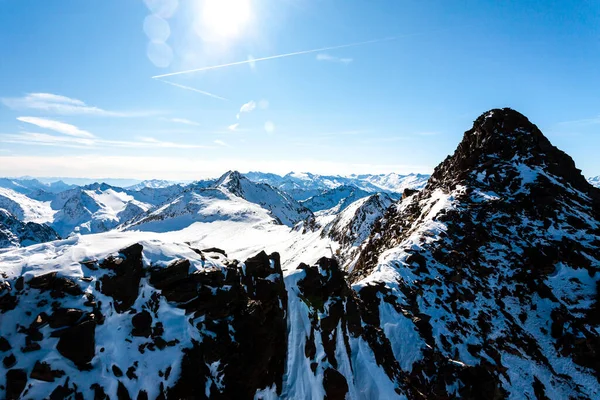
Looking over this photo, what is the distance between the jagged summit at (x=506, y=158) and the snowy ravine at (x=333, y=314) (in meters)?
1.10

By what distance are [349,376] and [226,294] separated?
12175 mm

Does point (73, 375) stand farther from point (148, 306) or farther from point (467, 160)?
point (467, 160)

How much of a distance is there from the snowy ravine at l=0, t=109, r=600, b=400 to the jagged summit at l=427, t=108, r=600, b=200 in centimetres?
110

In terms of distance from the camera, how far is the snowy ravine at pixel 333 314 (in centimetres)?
1620

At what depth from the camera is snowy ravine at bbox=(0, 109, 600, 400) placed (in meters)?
16.2

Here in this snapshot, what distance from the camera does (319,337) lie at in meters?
24.5

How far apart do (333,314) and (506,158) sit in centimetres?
4335

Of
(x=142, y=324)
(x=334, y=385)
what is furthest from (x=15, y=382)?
(x=334, y=385)

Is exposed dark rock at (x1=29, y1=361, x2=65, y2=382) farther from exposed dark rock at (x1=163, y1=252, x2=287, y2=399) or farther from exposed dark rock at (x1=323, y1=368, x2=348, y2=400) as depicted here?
exposed dark rock at (x1=323, y1=368, x2=348, y2=400)

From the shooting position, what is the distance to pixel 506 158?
48.9 meters

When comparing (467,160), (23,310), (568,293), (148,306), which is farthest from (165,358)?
(467,160)

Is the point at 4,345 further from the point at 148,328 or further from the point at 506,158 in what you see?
the point at 506,158

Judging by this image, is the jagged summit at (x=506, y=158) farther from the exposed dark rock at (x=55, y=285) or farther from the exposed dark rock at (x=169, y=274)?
the exposed dark rock at (x=55, y=285)

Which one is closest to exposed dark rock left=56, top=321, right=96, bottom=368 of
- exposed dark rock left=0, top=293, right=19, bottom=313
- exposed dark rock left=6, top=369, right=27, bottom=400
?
exposed dark rock left=6, top=369, right=27, bottom=400
